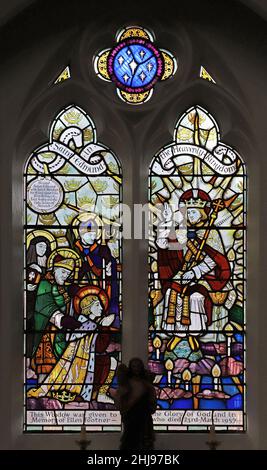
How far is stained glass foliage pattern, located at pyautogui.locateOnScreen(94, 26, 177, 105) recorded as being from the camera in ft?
25.9

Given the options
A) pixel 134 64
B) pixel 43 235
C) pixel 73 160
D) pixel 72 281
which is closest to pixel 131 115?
pixel 134 64

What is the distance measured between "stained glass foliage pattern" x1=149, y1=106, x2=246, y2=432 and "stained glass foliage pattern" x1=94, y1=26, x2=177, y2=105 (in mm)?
442

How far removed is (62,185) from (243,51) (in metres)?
2.02

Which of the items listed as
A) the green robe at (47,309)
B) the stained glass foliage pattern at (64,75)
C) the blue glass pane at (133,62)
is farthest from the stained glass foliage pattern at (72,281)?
the blue glass pane at (133,62)

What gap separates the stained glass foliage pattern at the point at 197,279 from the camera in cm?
780

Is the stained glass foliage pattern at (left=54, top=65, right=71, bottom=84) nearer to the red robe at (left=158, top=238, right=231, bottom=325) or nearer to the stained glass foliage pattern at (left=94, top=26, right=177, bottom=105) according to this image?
the stained glass foliage pattern at (left=94, top=26, right=177, bottom=105)

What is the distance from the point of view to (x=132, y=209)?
7.74 meters

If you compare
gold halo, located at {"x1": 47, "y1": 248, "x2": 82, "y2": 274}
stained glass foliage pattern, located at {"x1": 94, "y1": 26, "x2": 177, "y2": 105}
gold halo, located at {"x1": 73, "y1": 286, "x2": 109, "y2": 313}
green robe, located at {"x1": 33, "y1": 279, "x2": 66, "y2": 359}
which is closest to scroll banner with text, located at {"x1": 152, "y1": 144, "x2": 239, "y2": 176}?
stained glass foliage pattern, located at {"x1": 94, "y1": 26, "x2": 177, "y2": 105}

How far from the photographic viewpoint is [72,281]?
785 cm

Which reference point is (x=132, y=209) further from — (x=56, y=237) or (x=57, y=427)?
(x=57, y=427)

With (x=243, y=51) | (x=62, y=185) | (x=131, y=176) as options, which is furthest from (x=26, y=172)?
(x=243, y=51)

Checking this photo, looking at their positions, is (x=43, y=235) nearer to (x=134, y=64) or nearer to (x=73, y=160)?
(x=73, y=160)

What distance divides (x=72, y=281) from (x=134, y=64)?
6.78 ft
